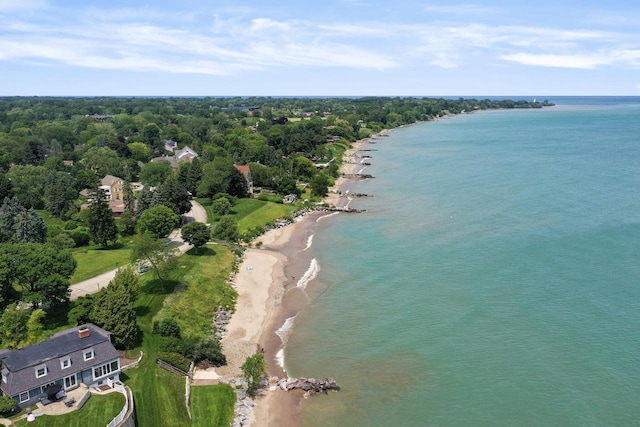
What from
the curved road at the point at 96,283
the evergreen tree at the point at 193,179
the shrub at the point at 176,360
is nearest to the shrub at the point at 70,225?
the curved road at the point at 96,283

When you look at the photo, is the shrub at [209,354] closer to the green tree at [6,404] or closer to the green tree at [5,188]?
the green tree at [6,404]

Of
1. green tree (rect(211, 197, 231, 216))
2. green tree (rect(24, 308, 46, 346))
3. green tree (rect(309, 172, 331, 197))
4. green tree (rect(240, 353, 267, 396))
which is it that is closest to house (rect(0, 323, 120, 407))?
green tree (rect(24, 308, 46, 346))

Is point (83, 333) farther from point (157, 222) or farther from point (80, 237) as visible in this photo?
point (80, 237)

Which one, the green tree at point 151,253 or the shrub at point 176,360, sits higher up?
the green tree at point 151,253

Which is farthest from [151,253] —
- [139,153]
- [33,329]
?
[139,153]

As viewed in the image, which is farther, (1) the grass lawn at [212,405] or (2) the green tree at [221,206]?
(2) the green tree at [221,206]

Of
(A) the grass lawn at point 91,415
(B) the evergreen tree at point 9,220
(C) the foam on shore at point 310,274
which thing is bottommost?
(C) the foam on shore at point 310,274
